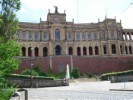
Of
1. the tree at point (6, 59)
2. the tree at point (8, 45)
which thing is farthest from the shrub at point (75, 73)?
the tree at point (6, 59)

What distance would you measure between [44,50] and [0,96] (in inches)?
2320

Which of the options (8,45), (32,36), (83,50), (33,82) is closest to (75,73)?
(83,50)

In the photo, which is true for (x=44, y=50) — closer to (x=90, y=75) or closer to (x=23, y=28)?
(x=23, y=28)

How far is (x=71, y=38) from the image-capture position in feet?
224

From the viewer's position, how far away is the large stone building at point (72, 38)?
2571 inches

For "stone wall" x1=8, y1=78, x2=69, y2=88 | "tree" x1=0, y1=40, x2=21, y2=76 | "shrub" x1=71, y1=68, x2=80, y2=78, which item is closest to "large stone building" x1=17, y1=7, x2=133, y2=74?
"shrub" x1=71, y1=68, x2=80, y2=78

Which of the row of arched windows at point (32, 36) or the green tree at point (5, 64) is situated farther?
the row of arched windows at point (32, 36)

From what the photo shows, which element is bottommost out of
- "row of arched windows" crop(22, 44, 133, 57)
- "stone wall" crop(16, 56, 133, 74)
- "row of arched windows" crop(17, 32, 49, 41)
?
"stone wall" crop(16, 56, 133, 74)

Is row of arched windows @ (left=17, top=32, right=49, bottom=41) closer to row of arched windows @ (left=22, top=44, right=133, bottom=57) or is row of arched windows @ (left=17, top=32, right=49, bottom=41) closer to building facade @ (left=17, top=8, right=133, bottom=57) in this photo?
building facade @ (left=17, top=8, right=133, bottom=57)

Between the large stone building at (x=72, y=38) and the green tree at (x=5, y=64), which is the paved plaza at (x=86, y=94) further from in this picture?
the large stone building at (x=72, y=38)

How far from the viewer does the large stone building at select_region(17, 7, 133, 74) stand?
214ft

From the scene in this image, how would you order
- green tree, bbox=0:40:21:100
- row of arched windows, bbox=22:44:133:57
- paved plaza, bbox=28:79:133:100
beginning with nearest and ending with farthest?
green tree, bbox=0:40:21:100
paved plaza, bbox=28:79:133:100
row of arched windows, bbox=22:44:133:57

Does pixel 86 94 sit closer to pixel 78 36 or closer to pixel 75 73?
pixel 75 73

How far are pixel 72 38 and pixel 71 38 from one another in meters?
0.29
